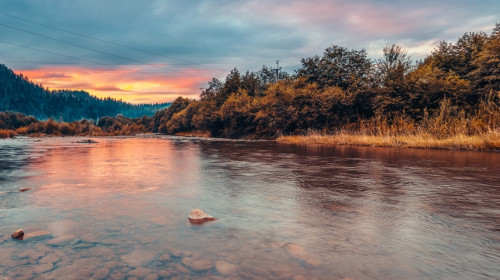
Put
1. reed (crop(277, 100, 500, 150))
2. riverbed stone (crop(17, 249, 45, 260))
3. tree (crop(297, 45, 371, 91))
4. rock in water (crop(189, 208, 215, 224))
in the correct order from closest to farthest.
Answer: riverbed stone (crop(17, 249, 45, 260))
rock in water (crop(189, 208, 215, 224))
reed (crop(277, 100, 500, 150))
tree (crop(297, 45, 371, 91))

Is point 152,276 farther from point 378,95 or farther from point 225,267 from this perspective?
point 378,95

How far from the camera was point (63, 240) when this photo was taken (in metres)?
3.86

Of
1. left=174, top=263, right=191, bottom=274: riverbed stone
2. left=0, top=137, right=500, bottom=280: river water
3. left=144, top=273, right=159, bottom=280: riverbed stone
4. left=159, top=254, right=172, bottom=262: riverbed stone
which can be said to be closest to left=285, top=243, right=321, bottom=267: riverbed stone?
left=0, top=137, right=500, bottom=280: river water

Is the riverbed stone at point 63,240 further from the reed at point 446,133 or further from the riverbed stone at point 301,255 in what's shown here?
the reed at point 446,133

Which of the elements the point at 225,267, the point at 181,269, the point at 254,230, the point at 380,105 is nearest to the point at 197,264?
the point at 181,269

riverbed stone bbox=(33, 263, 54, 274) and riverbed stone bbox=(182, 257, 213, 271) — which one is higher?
riverbed stone bbox=(33, 263, 54, 274)

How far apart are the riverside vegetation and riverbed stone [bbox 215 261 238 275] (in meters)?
19.1

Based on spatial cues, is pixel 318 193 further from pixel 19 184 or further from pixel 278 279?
pixel 19 184

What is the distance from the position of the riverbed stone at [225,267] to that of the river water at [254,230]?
0.4 inches

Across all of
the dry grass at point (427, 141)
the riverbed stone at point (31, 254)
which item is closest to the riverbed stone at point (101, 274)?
the riverbed stone at point (31, 254)

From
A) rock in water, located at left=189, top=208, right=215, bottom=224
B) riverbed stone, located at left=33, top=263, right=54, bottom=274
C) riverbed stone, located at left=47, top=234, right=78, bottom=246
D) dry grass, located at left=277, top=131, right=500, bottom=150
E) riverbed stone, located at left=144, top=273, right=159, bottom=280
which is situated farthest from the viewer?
dry grass, located at left=277, top=131, right=500, bottom=150

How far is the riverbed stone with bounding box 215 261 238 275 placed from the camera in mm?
3035

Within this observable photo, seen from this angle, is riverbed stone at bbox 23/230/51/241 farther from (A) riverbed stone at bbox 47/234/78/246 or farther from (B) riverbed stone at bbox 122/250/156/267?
(B) riverbed stone at bbox 122/250/156/267

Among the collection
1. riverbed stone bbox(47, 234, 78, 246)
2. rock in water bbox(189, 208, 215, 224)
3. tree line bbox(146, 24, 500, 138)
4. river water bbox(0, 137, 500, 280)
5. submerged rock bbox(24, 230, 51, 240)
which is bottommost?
river water bbox(0, 137, 500, 280)
